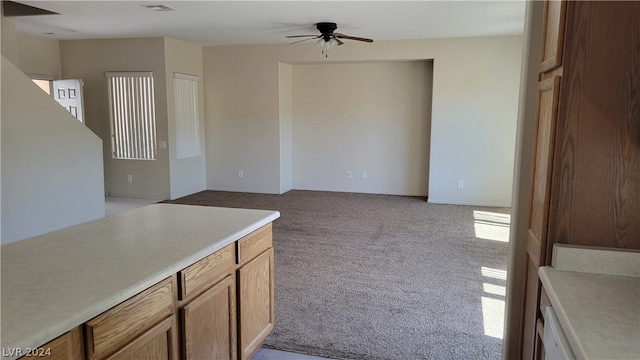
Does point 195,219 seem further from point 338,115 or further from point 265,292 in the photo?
point 338,115

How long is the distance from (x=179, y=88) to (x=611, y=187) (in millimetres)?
7024

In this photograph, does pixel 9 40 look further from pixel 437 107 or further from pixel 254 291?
pixel 437 107

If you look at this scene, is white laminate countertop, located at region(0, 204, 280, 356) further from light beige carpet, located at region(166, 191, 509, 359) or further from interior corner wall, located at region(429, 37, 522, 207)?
interior corner wall, located at region(429, 37, 522, 207)

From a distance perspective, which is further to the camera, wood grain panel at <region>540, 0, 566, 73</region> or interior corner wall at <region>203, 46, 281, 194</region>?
interior corner wall at <region>203, 46, 281, 194</region>

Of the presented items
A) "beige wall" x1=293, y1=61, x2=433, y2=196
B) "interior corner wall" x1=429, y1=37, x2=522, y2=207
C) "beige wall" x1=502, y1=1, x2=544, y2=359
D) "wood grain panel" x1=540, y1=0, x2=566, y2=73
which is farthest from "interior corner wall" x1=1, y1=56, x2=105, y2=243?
"interior corner wall" x1=429, y1=37, x2=522, y2=207

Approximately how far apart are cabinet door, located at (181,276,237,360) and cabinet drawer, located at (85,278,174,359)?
15cm

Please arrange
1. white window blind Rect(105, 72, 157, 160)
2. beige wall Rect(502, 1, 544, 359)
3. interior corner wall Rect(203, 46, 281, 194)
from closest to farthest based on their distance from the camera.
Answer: beige wall Rect(502, 1, 544, 359), white window blind Rect(105, 72, 157, 160), interior corner wall Rect(203, 46, 281, 194)

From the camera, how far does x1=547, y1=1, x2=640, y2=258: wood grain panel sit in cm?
149

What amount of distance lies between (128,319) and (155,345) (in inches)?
8.4

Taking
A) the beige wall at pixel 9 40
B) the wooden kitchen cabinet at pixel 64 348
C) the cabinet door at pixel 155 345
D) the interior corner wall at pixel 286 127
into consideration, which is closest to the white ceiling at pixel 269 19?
the beige wall at pixel 9 40

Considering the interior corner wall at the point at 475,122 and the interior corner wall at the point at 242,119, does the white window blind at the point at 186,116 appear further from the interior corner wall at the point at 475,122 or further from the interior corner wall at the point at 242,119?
the interior corner wall at the point at 475,122

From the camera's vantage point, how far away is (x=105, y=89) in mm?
7426

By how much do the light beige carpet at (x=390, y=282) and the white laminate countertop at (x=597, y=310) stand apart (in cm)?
127

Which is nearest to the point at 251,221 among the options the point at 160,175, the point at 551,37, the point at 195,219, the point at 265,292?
the point at 195,219
